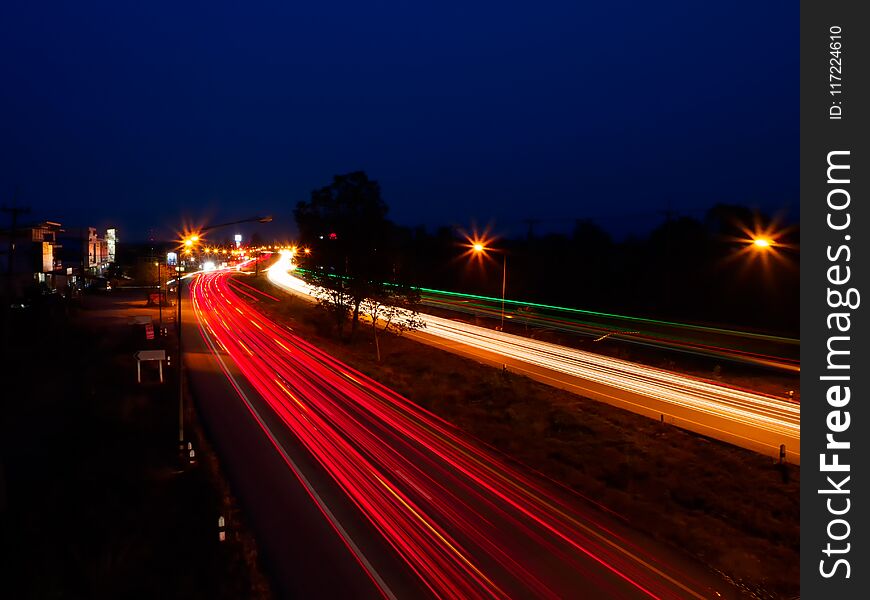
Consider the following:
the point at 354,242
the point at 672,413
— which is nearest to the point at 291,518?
the point at 672,413

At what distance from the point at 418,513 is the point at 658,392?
13227 mm

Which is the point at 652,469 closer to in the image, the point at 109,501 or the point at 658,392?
the point at 658,392

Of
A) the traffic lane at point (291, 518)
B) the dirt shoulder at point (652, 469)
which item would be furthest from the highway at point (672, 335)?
the traffic lane at point (291, 518)

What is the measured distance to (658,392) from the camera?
21.5m

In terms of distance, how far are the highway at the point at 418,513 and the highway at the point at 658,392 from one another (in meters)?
6.90

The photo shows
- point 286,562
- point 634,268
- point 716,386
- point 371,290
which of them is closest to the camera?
point 286,562

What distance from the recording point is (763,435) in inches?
652

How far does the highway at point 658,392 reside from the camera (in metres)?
16.9

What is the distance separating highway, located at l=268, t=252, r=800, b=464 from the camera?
1689cm

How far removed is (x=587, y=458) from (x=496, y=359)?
1404cm

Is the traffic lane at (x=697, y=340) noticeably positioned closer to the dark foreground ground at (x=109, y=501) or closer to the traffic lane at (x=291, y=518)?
the traffic lane at (x=291, y=518)
